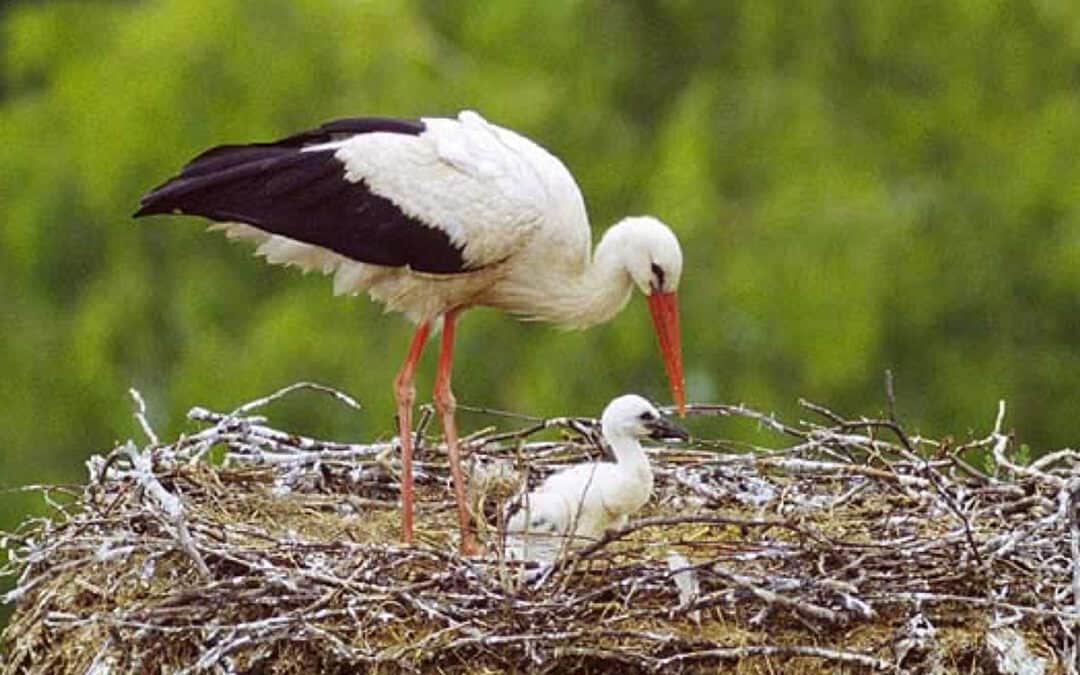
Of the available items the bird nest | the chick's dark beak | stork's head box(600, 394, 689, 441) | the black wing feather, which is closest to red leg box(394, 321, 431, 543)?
the bird nest

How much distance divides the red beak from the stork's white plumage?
17 cm

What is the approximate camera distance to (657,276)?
354 inches

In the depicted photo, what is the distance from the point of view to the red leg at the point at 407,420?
8.78 m

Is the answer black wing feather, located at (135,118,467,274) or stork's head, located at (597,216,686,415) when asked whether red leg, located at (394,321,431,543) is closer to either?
black wing feather, located at (135,118,467,274)

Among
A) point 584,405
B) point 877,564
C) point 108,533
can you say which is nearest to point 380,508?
point 108,533

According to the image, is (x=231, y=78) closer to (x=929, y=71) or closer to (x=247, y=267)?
(x=247, y=267)

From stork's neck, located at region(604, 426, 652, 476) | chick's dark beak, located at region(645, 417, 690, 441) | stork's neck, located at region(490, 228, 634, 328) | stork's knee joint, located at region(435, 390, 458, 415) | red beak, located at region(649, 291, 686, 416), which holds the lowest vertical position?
stork's neck, located at region(604, 426, 652, 476)

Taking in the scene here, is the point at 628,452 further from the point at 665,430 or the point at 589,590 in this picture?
the point at 589,590

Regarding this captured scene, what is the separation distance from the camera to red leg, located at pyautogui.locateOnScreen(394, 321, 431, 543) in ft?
28.8

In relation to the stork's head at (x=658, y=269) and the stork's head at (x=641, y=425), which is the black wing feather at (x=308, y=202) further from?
the stork's head at (x=641, y=425)

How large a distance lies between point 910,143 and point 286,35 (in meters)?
3.02

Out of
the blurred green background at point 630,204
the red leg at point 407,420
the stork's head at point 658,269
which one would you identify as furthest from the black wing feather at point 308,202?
the blurred green background at point 630,204

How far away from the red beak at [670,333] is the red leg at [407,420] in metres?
0.65

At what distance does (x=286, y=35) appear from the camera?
1534 centimetres
